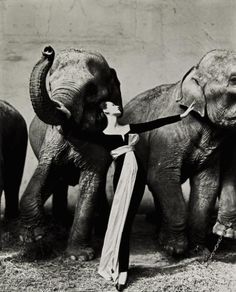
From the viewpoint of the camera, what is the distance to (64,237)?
338cm

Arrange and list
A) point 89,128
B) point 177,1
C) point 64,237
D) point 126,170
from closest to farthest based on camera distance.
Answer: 1. point 126,170
2. point 89,128
3. point 64,237
4. point 177,1

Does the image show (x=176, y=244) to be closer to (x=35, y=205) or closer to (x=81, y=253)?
(x=81, y=253)

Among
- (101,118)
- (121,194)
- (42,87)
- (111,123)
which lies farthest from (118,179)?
(42,87)

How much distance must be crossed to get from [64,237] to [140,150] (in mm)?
434

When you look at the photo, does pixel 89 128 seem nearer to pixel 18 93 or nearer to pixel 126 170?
pixel 126 170

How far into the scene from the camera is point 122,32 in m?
4.21

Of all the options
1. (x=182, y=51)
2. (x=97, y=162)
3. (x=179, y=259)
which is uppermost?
(x=182, y=51)

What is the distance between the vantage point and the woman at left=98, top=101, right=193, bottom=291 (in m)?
2.92

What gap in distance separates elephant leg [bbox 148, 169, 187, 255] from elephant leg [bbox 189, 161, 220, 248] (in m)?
0.07

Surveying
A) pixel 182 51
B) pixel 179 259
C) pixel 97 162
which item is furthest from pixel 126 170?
pixel 182 51

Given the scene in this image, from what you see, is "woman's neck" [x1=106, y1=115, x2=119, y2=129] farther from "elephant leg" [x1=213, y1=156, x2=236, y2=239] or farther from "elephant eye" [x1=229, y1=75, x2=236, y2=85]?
"elephant leg" [x1=213, y1=156, x2=236, y2=239]

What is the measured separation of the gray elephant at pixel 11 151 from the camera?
344 centimetres

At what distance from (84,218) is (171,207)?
298 mm

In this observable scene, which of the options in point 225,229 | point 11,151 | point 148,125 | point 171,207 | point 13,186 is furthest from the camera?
point 13,186
